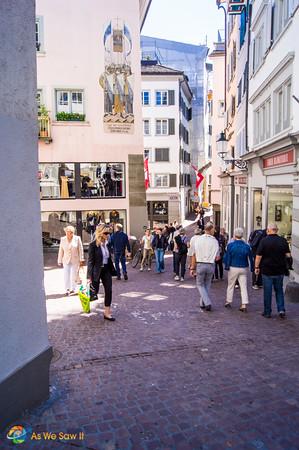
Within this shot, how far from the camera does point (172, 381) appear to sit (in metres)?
5.06

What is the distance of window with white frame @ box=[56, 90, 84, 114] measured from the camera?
20.2 meters

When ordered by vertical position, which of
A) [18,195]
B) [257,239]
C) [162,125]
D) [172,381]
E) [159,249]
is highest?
[162,125]

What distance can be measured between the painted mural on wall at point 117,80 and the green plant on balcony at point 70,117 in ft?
3.85

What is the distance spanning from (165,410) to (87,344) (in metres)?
2.33

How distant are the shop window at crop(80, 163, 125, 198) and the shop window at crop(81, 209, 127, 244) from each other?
2.87 ft

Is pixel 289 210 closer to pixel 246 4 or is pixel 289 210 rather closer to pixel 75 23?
pixel 246 4

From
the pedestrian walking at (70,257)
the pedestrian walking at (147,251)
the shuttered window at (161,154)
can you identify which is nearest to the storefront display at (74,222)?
the pedestrian walking at (147,251)

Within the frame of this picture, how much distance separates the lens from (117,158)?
67.8 feet

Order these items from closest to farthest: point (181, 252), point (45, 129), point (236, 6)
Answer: point (181, 252)
point (236, 6)
point (45, 129)

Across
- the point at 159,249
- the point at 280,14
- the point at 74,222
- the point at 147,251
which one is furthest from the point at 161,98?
the point at 159,249

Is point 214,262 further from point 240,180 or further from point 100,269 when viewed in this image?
point 240,180

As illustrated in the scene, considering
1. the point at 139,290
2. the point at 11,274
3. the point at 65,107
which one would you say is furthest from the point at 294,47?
the point at 65,107

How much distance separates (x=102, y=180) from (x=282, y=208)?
1052cm

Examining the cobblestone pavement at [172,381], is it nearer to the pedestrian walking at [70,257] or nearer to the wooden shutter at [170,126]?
the pedestrian walking at [70,257]
